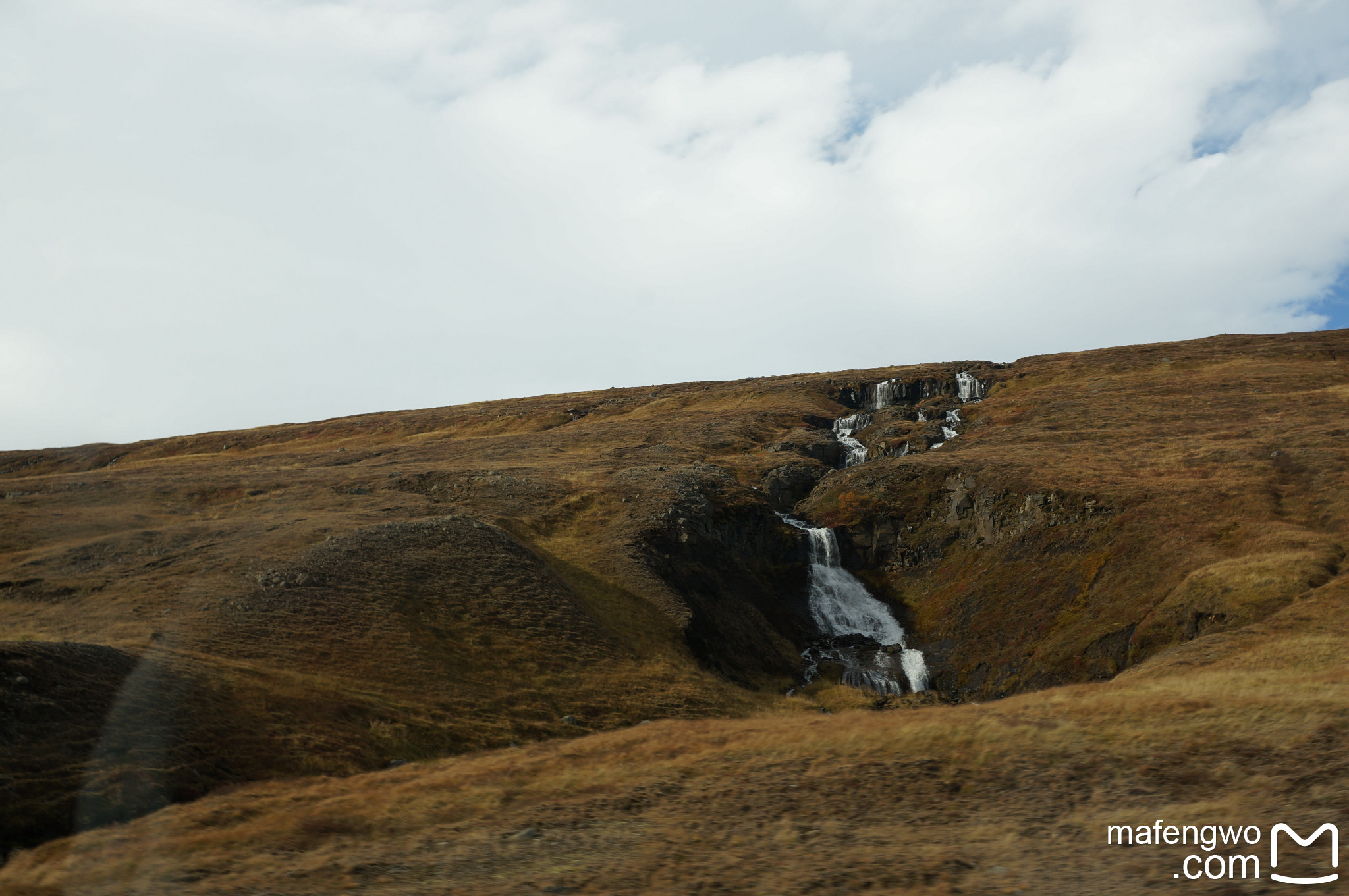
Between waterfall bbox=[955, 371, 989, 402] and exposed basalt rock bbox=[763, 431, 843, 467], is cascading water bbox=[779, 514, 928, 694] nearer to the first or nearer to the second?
exposed basalt rock bbox=[763, 431, 843, 467]

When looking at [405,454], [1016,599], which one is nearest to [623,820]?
[1016,599]

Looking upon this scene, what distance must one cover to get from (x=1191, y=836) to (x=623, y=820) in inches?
382

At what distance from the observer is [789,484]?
2736 inches

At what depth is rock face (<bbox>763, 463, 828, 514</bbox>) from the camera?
67.3 m

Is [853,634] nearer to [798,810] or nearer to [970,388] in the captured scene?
[798,810]

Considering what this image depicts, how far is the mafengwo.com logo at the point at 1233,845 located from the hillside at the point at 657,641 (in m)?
0.95

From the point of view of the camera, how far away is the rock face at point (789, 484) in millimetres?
67312

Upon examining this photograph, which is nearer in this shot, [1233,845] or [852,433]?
[1233,845]

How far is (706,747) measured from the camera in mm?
20219

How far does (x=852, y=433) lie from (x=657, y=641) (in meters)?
59.4

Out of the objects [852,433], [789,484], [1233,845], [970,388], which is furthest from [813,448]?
[1233,845]

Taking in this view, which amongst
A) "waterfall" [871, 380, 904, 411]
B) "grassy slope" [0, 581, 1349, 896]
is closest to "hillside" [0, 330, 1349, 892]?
"grassy slope" [0, 581, 1349, 896]

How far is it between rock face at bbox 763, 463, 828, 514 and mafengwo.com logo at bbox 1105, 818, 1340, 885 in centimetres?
5231

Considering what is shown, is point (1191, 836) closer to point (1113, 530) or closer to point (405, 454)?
point (1113, 530)
